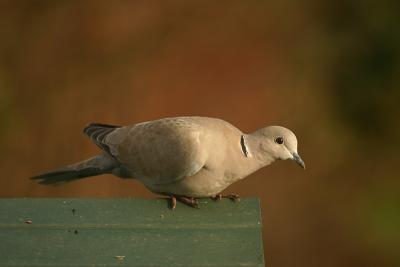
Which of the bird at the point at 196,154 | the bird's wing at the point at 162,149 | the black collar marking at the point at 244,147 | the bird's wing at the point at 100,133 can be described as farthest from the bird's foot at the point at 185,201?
the bird's wing at the point at 100,133

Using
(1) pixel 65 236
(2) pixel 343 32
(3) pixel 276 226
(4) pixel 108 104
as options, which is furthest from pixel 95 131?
(2) pixel 343 32

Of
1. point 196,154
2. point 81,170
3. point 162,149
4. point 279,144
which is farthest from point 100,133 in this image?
point 279,144

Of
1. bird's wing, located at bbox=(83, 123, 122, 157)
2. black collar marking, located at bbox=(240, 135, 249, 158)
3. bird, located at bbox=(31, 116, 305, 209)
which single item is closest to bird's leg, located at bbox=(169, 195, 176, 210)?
bird, located at bbox=(31, 116, 305, 209)

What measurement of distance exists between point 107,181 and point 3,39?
51.9 inches

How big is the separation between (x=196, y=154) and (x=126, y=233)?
0.56 meters

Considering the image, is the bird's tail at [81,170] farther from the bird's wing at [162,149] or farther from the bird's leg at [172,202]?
the bird's leg at [172,202]

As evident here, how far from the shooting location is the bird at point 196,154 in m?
4.21

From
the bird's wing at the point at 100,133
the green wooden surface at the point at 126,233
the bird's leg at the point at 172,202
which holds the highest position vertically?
the bird's wing at the point at 100,133

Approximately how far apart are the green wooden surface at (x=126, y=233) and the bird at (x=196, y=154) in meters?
0.18

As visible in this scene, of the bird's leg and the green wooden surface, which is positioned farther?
the bird's leg

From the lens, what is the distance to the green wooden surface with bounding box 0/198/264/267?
3.70 metres

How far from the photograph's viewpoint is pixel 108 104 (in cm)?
699

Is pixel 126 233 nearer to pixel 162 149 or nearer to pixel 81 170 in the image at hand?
pixel 162 149

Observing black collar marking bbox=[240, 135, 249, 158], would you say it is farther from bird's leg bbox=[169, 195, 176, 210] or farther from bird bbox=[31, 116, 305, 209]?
bird's leg bbox=[169, 195, 176, 210]
